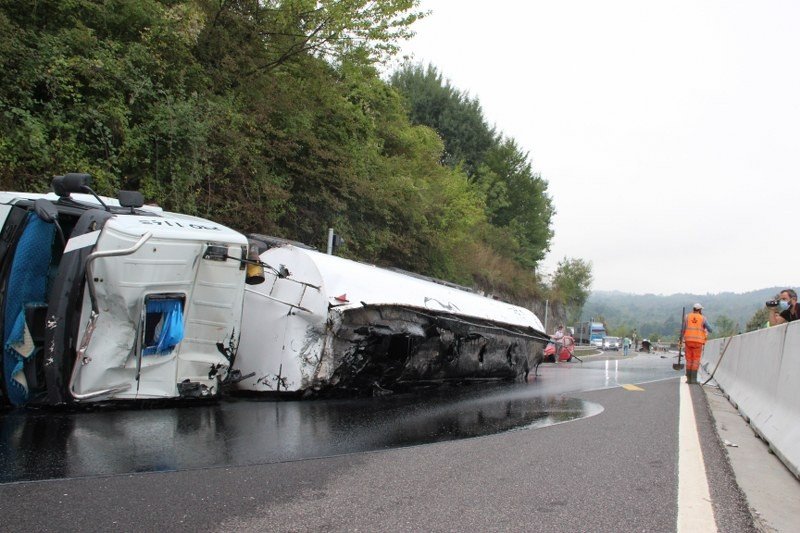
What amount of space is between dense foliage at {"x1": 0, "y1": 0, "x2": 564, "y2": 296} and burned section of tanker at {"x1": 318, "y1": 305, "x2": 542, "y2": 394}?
5.47 meters

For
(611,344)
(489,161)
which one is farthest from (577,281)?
(489,161)

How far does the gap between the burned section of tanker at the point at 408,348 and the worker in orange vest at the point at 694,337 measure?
3.67 m

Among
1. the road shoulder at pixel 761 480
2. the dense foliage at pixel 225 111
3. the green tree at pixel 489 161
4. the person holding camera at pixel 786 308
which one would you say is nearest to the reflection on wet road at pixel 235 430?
the road shoulder at pixel 761 480

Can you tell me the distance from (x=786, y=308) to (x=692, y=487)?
7832 millimetres

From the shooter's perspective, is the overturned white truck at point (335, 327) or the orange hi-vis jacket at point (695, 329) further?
the orange hi-vis jacket at point (695, 329)

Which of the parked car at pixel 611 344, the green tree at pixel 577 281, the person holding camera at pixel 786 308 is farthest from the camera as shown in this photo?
the green tree at pixel 577 281

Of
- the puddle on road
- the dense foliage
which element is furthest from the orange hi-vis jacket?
the dense foliage

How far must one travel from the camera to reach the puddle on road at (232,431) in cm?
415

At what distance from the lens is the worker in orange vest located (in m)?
12.1

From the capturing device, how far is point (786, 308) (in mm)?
10461

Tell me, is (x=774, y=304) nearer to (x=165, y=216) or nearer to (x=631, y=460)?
(x=631, y=460)

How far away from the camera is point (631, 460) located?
15.6ft

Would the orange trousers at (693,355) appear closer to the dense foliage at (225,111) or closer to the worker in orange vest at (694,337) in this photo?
the worker in orange vest at (694,337)

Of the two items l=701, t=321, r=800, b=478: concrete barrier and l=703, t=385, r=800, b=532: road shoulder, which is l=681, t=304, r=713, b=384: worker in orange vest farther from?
l=703, t=385, r=800, b=532: road shoulder
